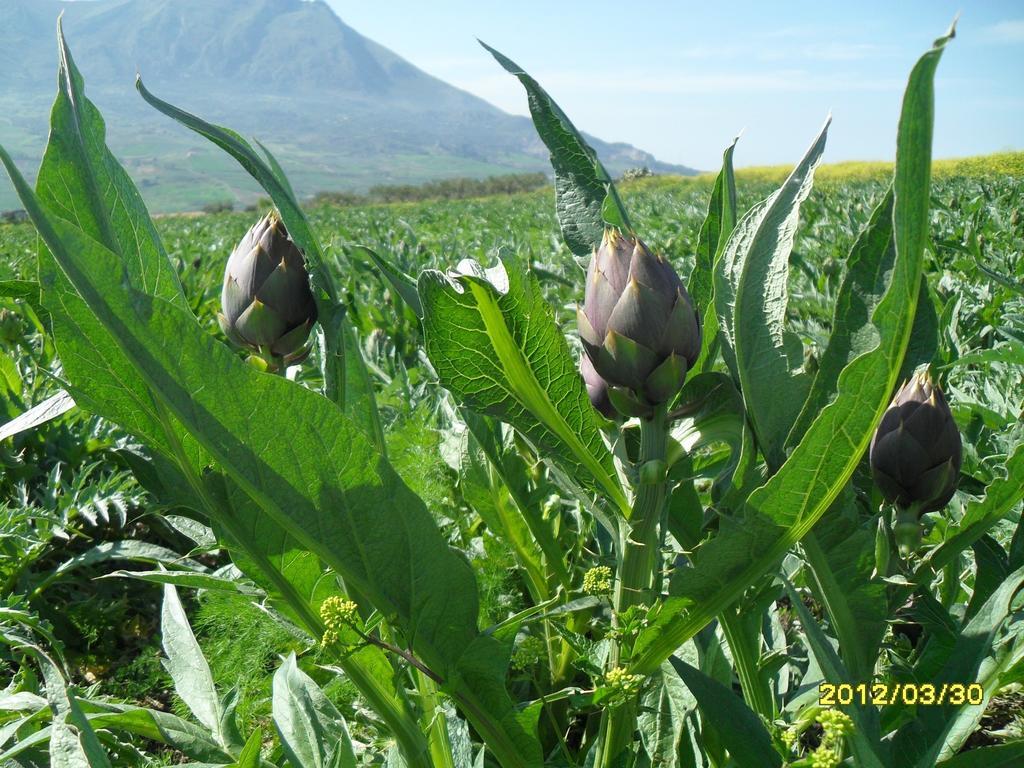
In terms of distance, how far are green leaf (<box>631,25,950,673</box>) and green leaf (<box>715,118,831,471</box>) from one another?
63 millimetres

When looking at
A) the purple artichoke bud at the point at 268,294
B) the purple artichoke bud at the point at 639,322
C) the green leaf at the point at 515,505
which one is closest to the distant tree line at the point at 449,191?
the green leaf at the point at 515,505

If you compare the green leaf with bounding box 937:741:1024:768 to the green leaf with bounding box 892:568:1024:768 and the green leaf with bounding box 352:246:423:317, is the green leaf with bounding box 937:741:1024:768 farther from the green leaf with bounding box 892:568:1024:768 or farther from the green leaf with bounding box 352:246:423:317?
the green leaf with bounding box 352:246:423:317

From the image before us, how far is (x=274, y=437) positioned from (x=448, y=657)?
27 centimetres

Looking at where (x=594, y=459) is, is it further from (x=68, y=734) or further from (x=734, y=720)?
(x=68, y=734)

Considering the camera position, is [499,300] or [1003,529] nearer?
[499,300]

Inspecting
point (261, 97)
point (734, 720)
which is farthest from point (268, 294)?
point (261, 97)

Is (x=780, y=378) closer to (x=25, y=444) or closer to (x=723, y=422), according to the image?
(x=723, y=422)

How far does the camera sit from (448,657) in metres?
0.74

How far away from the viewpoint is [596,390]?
698 mm

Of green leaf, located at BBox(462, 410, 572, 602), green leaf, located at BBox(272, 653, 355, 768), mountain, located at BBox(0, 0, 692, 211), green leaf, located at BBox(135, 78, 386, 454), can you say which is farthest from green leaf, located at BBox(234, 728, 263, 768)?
mountain, located at BBox(0, 0, 692, 211)

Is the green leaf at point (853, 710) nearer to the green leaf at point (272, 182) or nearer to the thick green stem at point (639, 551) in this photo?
the thick green stem at point (639, 551)

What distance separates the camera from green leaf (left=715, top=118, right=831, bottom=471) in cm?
61

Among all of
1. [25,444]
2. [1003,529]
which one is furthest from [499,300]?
[25,444]

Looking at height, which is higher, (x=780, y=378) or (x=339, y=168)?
(x=339, y=168)
